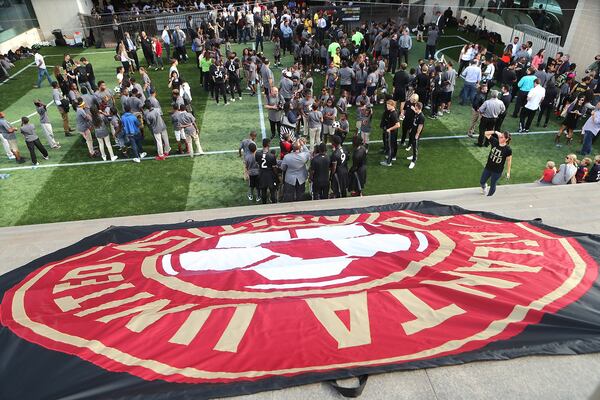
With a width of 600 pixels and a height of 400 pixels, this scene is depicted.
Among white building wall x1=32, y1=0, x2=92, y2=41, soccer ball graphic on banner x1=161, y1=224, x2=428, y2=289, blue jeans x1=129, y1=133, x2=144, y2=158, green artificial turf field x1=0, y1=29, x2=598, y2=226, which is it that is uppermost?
white building wall x1=32, y1=0, x2=92, y2=41

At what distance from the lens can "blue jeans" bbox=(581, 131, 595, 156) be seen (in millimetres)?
11312

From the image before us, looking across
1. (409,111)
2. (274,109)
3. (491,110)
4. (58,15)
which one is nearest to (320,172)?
(409,111)

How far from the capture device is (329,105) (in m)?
11.5

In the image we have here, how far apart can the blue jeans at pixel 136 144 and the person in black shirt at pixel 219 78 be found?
404 centimetres

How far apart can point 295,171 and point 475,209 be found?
3697 millimetres

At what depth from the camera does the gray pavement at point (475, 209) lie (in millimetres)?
3928

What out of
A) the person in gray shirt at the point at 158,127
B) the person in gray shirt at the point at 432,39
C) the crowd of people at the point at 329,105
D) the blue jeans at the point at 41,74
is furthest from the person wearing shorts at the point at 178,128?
the person in gray shirt at the point at 432,39

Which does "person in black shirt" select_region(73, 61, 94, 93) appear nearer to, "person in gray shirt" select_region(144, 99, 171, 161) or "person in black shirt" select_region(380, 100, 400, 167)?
"person in gray shirt" select_region(144, 99, 171, 161)

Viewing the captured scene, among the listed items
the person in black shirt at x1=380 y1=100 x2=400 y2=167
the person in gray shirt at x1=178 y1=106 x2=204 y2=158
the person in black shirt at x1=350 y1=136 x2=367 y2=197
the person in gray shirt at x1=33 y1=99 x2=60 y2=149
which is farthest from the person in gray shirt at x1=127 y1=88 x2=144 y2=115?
the person in black shirt at x1=380 y1=100 x2=400 y2=167

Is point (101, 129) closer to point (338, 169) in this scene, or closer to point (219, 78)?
point (219, 78)

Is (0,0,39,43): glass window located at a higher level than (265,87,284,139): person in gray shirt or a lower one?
A: higher

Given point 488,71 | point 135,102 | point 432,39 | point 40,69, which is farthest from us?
point 432,39

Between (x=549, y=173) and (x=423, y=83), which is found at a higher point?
(x=423, y=83)

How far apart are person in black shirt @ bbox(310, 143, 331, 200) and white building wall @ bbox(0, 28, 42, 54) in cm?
2032
